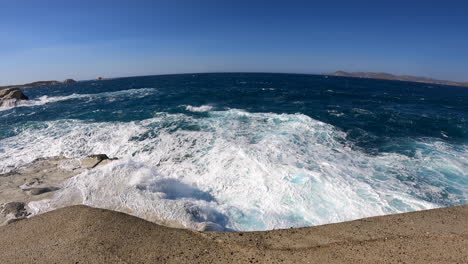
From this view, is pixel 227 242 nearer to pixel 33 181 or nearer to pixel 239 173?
pixel 239 173

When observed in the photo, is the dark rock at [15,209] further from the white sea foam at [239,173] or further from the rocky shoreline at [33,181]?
the white sea foam at [239,173]

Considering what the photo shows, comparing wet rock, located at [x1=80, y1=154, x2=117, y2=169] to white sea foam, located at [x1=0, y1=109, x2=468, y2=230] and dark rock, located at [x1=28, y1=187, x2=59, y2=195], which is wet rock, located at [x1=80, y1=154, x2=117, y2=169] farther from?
dark rock, located at [x1=28, y1=187, x2=59, y2=195]

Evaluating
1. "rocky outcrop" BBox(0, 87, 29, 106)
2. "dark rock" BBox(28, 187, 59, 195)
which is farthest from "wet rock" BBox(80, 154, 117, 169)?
"rocky outcrop" BBox(0, 87, 29, 106)

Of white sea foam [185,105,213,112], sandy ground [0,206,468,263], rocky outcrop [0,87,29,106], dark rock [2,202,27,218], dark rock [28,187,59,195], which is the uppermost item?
rocky outcrop [0,87,29,106]

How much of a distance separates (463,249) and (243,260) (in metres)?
3.57

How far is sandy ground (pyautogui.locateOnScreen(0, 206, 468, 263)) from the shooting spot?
348cm

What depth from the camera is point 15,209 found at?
5.62 meters

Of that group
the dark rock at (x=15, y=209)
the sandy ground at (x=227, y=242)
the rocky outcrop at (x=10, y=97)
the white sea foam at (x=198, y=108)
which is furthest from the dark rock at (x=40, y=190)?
the rocky outcrop at (x=10, y=97)

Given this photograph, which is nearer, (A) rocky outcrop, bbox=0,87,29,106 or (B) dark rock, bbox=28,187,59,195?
(B) dark rock, bbox=28,187,59,195

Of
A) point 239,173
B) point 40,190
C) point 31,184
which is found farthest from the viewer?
point 239,173

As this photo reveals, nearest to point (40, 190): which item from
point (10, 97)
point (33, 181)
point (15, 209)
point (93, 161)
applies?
point (15, 209)

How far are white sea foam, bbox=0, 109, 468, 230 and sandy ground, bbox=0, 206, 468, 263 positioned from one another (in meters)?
1.16

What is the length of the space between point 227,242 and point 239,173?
173 inches

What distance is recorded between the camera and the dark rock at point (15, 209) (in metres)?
5.45
